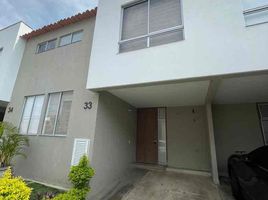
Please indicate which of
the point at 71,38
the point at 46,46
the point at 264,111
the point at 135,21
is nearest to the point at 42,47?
the point at 46,46

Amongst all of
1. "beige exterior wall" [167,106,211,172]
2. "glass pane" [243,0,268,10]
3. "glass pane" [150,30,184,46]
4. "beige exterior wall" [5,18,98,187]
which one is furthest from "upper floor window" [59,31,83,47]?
"glass pane" [243,0,268,10]

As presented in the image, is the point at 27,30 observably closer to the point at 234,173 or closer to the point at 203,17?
the point at 203,17

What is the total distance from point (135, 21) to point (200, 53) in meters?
2.52

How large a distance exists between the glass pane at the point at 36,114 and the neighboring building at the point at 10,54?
2.02 meters

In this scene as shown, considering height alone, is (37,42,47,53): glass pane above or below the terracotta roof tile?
below

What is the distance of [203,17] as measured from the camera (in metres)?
3.70

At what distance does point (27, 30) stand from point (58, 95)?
16.4 ft

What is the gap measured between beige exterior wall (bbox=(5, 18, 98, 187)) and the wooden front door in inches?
138

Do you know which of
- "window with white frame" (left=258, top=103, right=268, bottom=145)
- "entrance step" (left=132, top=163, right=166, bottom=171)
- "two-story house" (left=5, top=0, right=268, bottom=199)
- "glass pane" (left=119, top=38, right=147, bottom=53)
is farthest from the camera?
"entrance step" (left=132, top=163, right=166, bottom=171)

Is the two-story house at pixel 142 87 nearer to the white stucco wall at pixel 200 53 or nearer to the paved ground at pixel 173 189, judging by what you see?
the white stucco wall at pixel 200 53

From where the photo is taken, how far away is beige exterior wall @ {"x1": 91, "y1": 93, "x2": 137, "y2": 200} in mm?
4773

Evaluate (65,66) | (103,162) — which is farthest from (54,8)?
(103,162)

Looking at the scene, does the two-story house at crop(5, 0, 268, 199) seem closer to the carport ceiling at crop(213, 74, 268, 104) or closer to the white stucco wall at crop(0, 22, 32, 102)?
the carport ceiling at crop(213, 74, 268, 104)

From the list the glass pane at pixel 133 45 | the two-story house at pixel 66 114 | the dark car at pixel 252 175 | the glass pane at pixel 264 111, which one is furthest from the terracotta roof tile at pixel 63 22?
the glass pane at pixel 264 111
